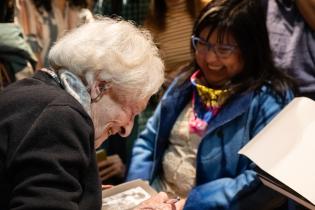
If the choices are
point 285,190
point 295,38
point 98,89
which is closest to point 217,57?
point 295,38

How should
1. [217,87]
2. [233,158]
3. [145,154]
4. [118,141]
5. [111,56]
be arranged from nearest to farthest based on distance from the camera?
1. [111,56]
2. [233,158]
3. [217,87]
4. [145,154]
5. [118,141]

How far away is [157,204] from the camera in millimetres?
1282

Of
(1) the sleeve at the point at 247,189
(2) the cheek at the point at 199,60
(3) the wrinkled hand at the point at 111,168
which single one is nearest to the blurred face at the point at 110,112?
(1) the sleeve at the point at 247,189

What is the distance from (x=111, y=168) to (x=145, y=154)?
266 mm

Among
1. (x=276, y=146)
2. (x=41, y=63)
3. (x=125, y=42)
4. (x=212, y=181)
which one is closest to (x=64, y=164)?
(x=125, y=42)

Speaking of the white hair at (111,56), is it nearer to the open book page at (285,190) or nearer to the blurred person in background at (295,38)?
the open book page at (285,190)

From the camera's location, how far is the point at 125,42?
1101mm

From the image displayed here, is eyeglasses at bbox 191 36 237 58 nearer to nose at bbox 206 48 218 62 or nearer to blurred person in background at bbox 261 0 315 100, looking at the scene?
nose at bbox 206 48 218 62

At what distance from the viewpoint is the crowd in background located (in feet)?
5.27

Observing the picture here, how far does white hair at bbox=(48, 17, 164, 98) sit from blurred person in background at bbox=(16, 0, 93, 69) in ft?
2.86

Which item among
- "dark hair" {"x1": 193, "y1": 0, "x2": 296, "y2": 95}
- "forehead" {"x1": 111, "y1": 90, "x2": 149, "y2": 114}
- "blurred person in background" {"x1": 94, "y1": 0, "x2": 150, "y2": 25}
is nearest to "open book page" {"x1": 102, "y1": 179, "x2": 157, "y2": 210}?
"forehead" {"x1": 111, "y1": 90, "x2": 149, "y2": 114}

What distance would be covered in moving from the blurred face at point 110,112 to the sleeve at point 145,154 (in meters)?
0.64

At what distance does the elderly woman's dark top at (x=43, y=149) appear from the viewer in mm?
883

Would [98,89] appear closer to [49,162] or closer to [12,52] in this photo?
[49,162]
